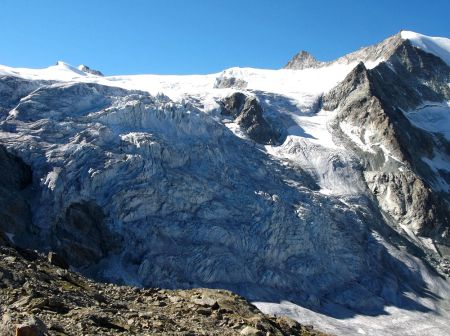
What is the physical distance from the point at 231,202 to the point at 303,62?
324 feet

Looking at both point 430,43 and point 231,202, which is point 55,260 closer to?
point 231,202

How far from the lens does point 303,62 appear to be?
6718 inches

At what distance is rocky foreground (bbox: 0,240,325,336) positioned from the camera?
17.2m

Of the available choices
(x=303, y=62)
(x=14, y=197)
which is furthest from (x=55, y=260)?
(x=303, y=62)

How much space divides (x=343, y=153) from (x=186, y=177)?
35.0 metres

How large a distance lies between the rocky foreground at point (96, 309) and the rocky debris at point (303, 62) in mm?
141730

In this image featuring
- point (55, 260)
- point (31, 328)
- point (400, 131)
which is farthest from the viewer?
point (400, 131)

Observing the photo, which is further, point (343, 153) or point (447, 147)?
point (447, 147)

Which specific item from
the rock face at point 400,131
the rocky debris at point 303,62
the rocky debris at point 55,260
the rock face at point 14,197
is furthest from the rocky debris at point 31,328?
the rocky debris at point 303,62

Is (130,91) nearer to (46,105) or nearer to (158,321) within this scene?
(46,105)

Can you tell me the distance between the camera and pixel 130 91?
321 feet

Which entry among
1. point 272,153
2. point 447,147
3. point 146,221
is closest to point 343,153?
point 272,153

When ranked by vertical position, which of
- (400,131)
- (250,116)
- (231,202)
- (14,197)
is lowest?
(14,197)

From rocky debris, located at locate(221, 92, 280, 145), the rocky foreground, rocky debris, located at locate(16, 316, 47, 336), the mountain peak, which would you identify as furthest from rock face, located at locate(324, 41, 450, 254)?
rocky debris, located at locate(16, 316, 47, 336)
